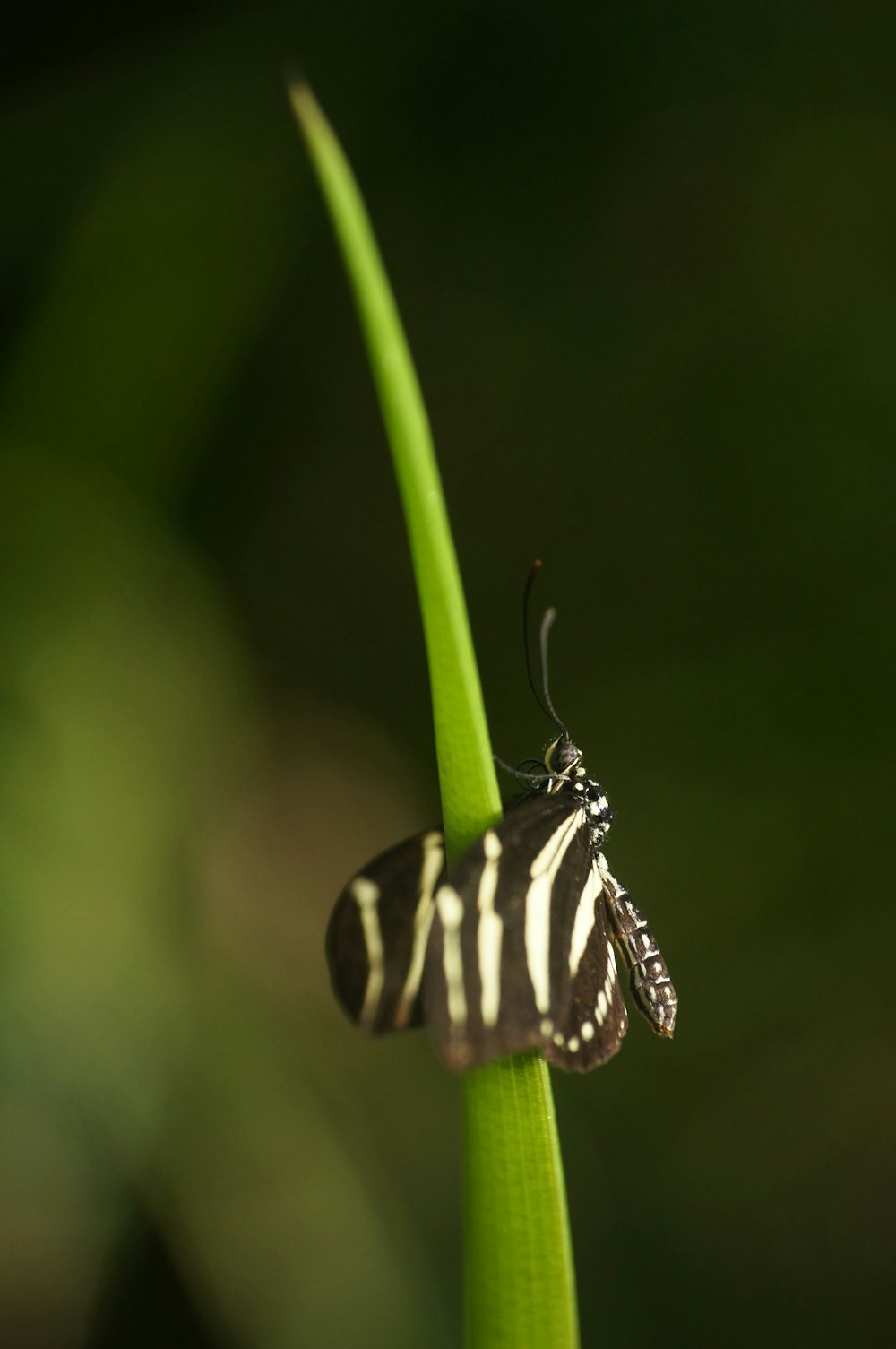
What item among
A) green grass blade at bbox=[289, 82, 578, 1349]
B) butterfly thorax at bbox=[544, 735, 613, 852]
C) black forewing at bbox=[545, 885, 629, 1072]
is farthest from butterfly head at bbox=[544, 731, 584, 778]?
green grass blade at bbox=[289, 82, 578, 1349]

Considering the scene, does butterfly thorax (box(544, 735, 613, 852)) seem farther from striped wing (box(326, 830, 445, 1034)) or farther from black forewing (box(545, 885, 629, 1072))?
striped wing (box(326, 830, 445, 1034))

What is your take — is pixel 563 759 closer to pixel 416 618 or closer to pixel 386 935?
pixel 386 935

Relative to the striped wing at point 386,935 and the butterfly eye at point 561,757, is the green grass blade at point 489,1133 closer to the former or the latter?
the striped wing at point 386,935

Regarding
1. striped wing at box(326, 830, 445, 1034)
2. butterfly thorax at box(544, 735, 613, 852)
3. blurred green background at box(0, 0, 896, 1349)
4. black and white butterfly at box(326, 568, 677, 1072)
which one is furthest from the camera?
blurred green background at box(0, 0, 896, 1349)

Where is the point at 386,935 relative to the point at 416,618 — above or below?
below

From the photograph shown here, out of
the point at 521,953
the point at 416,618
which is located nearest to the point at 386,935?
the point at 521,953

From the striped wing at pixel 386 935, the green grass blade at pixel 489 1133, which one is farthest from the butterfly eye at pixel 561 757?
the green grass blade at pixel 489 1133
